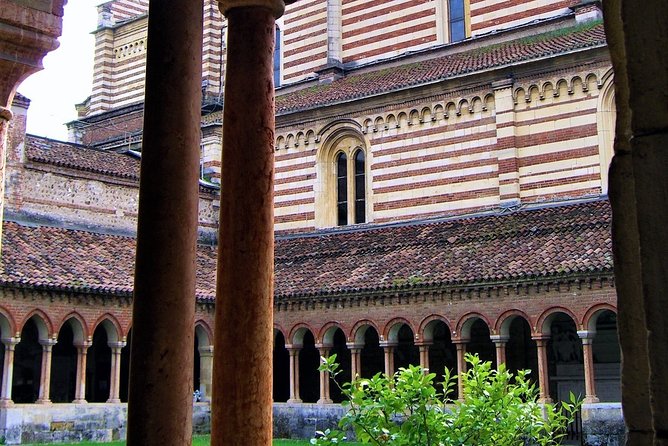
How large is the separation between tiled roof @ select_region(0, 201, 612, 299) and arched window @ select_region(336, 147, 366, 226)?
2.81 feet

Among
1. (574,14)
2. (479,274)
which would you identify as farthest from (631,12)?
(574,14)

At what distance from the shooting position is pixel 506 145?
23.8 meters

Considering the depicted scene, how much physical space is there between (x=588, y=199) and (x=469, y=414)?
17575mm

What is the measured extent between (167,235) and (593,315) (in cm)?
1674

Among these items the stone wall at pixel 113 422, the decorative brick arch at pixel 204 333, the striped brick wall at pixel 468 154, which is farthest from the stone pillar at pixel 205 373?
the striped brick wall at pixel 468 154

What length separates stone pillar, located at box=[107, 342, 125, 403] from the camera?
22.7m

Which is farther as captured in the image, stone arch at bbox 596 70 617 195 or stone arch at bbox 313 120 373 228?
stone arch at bbox 313 120 373 228

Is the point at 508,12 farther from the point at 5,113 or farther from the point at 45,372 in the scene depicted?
the point at 5,113

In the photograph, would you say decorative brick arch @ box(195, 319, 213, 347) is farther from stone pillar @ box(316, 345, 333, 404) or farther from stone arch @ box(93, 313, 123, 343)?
stone pillar @ box(316, 345, 333, 404)

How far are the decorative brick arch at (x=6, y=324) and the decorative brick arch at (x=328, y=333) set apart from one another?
311 inches

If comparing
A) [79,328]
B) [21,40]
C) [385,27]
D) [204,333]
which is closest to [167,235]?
[21,40]

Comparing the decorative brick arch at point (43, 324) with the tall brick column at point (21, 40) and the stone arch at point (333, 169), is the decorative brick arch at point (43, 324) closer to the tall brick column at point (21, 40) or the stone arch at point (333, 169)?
the stone arch at point (333, 169)

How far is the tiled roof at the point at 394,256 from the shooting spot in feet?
66.6

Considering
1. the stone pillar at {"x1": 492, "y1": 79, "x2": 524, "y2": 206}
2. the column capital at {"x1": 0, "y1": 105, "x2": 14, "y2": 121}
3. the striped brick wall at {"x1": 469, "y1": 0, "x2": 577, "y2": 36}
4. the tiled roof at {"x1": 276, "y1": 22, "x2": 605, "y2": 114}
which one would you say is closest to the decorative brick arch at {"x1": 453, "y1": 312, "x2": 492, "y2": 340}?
the stone pillar at {"x1": 492, "y1": 79, "x2": 524, "y2": 206}
